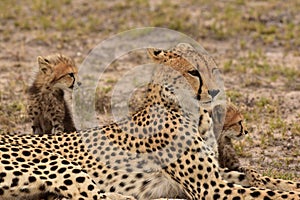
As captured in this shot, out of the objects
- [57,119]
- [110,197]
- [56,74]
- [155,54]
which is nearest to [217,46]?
[56,74]

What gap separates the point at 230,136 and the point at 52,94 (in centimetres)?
201

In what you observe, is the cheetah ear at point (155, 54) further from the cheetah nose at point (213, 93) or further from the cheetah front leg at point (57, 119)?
the cheetah front leg at point (57, 119)

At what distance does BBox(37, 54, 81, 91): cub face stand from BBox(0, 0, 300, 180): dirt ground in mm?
184

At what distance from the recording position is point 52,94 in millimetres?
7055

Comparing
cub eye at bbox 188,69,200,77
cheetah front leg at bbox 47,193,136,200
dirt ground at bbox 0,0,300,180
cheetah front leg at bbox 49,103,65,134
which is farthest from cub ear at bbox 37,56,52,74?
cheetah front leg at bbox 47,193,136,200

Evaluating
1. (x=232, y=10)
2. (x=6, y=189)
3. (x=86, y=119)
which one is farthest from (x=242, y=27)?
(x=6, y=189)

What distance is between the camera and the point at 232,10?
455 inches

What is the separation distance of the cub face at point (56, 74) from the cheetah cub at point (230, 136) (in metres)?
1.80

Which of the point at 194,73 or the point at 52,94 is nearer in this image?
the point at 194,73

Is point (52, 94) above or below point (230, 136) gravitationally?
above

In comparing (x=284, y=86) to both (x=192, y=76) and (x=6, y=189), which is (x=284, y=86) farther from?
(x=6, y=189)

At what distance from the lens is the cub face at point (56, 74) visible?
7027 millimetres

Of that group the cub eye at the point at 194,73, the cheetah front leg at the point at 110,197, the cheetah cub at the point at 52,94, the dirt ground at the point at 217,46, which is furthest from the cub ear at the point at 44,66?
the cheetah front leg at the point at 110,197

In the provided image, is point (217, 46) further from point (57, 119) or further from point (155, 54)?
point (155, 54)
